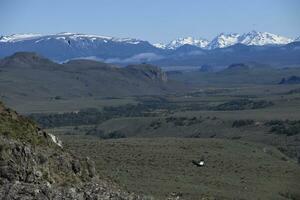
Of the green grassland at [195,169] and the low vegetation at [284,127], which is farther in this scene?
the low vegetation at [284,127]

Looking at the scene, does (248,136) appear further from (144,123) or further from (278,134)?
(144,123)

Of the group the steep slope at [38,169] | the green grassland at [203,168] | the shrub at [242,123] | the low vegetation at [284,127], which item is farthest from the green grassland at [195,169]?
the shrub at [242,123]

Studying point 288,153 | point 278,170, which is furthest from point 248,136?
point 278,170

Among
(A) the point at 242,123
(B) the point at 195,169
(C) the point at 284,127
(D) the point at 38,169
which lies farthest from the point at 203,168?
(A) the point at 242,123

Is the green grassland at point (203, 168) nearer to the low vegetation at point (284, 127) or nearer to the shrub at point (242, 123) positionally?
the low vegetation at point (284, 127)

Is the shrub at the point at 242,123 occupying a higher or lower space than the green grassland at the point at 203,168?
lower

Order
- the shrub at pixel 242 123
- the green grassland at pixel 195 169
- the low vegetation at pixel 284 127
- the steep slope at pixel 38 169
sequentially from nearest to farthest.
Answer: the steep slope at pixel 38 169 → the green grassland at pixel 195 169 → the low vegetation at pixel 284 127 → the shrub at pixel 242 123

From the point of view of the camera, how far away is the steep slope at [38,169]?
15.5m

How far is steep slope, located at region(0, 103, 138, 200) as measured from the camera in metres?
15.5

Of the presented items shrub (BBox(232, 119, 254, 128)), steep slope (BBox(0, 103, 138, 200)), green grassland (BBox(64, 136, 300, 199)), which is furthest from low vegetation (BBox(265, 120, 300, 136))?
steep slope (BBox(0, 103, 138, 200))

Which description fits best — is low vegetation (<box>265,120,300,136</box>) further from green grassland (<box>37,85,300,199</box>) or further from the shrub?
the shrub

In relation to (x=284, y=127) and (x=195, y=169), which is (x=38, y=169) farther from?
(x=284, y=127)

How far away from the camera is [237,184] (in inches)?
1547

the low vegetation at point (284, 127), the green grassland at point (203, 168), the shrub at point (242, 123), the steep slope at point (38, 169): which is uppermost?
the steep slope at point (38, 169)
